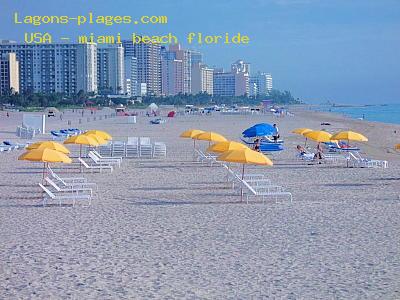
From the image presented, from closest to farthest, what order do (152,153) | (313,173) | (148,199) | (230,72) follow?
(148,199)
(313,173)
(152,153)
(230,72)

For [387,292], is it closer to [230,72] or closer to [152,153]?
[152,153]

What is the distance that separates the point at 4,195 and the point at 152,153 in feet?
27.3

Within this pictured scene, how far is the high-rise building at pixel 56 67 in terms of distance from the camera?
126 metres

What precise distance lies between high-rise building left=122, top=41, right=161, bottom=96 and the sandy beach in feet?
461

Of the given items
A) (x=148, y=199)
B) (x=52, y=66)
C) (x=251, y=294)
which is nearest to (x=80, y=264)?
(x=251, y=294)

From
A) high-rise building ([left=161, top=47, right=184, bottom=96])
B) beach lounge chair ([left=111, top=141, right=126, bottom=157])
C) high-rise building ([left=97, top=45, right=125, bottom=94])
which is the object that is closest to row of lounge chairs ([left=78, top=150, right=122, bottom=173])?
beach lounge chair ([left=111, top=141, right=126, bottom=157])

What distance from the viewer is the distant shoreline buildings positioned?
12550 cm

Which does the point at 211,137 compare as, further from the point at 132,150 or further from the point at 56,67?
the point at 56,67

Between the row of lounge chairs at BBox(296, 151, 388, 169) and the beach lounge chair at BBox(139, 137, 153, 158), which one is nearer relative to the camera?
the row of lounge chairs at BBox(296, 151, 388, 169)

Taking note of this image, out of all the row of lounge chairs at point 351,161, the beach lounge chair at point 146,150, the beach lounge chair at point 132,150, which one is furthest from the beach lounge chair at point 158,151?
the row of lounge chairs at point 351,161

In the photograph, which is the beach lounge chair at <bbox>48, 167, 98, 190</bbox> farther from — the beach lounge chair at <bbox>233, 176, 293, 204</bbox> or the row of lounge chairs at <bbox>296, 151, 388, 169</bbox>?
the row of lounge chairs at <bbox>296, 151, 388, 169</bbox>

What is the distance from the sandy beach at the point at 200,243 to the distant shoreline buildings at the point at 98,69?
95738mm

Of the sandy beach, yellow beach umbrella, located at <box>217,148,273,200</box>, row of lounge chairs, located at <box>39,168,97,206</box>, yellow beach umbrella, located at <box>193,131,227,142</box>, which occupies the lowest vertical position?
the sandy beach

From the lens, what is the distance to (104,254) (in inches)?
307
